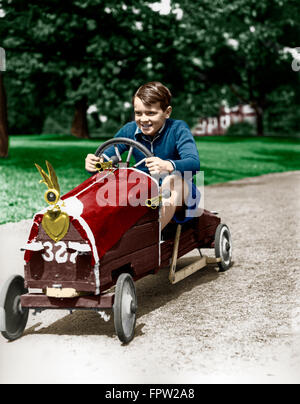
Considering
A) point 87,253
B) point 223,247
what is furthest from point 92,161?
point 223,247

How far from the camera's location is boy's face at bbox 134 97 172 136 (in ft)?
13.6

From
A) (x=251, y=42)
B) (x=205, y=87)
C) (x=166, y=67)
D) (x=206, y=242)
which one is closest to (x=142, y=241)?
(x=206, y=242)

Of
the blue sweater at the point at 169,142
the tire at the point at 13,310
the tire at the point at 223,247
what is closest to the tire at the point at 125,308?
the tire at the point at 13,310

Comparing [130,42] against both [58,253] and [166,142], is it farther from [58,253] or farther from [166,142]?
[58,253]

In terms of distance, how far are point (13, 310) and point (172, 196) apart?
1.44 m

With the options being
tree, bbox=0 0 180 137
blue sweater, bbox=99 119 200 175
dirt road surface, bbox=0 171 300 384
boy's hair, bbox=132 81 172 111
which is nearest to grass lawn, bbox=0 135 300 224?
tree, bbox=0 0 180 137

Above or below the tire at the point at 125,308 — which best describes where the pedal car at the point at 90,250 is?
above

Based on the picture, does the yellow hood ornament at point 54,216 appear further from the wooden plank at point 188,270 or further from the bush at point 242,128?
the bush at point 242,128

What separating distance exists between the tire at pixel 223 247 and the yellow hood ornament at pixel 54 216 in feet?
6.96

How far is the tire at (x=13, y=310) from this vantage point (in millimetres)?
3307

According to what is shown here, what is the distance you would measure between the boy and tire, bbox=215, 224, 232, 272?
2.23 ft

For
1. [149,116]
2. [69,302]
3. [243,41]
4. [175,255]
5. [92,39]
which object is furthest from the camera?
[243,41]

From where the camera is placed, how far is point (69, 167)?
1434 cm

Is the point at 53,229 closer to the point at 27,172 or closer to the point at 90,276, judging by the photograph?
the point at 90,276
